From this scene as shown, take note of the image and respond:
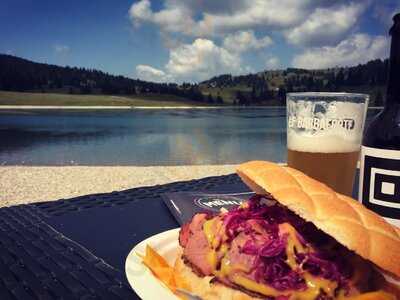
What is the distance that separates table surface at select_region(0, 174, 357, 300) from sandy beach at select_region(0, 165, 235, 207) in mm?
8255

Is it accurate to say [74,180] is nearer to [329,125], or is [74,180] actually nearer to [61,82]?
[329,125]

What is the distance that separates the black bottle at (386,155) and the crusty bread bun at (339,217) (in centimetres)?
40

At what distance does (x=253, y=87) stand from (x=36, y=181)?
122 metres

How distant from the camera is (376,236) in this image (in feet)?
3.75

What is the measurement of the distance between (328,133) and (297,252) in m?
0.98

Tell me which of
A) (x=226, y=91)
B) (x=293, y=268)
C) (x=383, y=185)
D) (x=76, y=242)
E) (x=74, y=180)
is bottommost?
(x=74, y=180)

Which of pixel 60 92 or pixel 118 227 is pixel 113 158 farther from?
pixel 60 92

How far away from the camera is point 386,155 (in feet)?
5.29

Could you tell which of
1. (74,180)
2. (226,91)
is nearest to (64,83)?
(226,91)

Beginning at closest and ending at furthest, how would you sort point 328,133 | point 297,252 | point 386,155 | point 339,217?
point 339,217, point 297,252, point 386,155, point 328,133

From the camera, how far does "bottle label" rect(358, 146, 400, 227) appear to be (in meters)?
1.60

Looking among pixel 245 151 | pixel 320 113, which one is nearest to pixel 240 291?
pixel 320 113

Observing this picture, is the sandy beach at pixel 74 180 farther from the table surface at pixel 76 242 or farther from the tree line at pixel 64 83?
the tree line at pixel 64 83

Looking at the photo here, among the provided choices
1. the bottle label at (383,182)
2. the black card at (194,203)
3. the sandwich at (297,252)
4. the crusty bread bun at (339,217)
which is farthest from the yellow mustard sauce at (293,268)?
the black card at (194,203)
